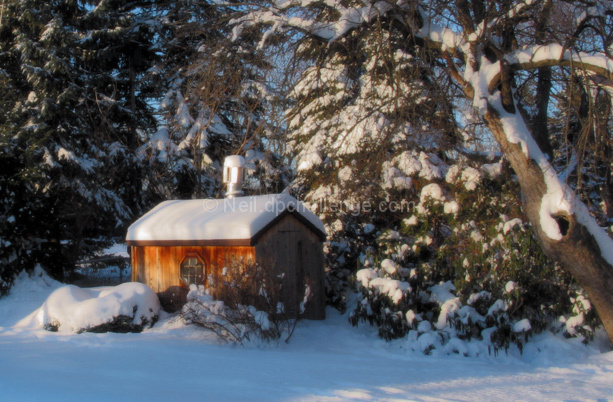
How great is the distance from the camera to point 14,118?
14.1 meters

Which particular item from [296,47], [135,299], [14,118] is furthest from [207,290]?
[14,118]

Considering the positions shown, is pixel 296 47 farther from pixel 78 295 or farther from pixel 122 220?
pixel 122 220

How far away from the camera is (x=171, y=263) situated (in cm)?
1063

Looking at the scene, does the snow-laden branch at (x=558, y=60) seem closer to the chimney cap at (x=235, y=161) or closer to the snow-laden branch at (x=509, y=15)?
the snow-laden branch at (x=509, y=15)

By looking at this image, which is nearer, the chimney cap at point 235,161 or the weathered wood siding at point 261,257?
the weathered wood siding at point 261,257

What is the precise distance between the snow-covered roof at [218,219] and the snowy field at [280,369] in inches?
71.3

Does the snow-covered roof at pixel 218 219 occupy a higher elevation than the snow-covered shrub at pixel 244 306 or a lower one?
higher

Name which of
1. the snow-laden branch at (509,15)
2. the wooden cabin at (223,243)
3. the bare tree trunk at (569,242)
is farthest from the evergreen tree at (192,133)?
the bare tree trunk at (569,242)

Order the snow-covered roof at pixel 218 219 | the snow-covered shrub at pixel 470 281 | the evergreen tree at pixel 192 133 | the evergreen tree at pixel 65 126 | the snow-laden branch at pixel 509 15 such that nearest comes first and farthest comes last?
the snow-laden branch at pixel 509 15 → the snow-covered shrub at pixel 470 281 → the snow-covered roof at pixel 218 219 → the evergreen tree at pixel 192 133 → the evergreen tree at pixel 65 126

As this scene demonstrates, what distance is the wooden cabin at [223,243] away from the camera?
32.2 feet

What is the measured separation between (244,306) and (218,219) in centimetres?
264

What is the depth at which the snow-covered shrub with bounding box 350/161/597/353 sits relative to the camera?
871 cm

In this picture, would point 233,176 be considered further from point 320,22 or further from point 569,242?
point 569,242

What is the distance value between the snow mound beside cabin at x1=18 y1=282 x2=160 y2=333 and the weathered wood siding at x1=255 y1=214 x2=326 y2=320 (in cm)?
227
